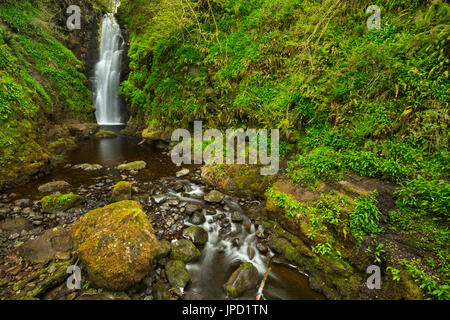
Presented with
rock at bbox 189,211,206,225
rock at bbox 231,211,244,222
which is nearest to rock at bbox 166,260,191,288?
rock at bbox 189,211,206,225

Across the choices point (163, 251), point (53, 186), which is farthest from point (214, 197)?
point (53, 186)

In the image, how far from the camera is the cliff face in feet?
21.0

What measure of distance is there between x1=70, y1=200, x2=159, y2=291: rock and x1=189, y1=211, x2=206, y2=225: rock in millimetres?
1423

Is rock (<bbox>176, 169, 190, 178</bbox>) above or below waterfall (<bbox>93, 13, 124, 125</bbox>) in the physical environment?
below

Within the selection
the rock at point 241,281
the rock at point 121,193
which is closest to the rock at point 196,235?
the rock at point 241,281

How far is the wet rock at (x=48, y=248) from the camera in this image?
3439 mm

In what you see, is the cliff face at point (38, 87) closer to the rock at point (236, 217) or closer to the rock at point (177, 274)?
the rock at point (177, 274)

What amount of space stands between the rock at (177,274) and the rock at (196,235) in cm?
78

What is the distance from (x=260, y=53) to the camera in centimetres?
837

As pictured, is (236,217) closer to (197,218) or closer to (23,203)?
(197,218)

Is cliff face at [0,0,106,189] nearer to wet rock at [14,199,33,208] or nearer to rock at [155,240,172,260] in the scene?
wet rock at [14,199,33,208]

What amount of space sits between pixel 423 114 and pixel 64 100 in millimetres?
18289

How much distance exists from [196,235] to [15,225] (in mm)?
Answer: 4334
